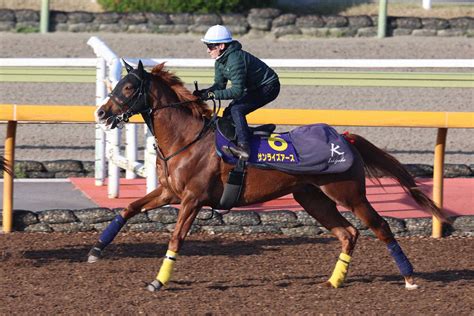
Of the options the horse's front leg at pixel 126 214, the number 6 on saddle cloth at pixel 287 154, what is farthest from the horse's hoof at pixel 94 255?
the number 6 on saddle cloth at pixel 287 154

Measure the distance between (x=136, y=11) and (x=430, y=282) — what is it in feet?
37.4

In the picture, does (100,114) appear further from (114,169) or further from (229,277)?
(114,169)

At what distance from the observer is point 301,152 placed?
7832 millimetres

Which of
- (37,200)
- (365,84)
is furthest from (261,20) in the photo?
(37,200)

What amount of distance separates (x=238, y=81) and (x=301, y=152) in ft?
2.18

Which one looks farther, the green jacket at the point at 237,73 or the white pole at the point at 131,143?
the white pole at the point at 131,143

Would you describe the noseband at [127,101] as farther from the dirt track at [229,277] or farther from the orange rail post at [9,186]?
the orange rail post at [9,186]

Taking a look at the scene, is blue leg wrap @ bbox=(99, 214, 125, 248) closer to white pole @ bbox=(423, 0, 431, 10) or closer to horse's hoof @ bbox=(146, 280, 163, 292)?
horse's hoof @ bbox=(146, 280, 163, 292)

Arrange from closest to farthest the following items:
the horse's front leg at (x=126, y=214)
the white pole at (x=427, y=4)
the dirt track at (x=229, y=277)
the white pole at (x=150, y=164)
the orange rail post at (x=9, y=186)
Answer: the dirt track at (x=229, y=277)
the horse's front leg at (x=126, y=214)
the orange rail post at (x=9, y=186)
the white pole at (x=150, y=164)
the white pole at (x=427, y=4)

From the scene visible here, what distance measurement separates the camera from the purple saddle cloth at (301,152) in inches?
307

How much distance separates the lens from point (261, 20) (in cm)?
1814

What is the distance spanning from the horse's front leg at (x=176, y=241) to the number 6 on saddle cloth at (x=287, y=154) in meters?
0.26

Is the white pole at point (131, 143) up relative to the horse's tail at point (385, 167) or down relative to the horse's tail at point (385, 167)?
down

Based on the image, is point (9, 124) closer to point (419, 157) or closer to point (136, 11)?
point (419, 157)
